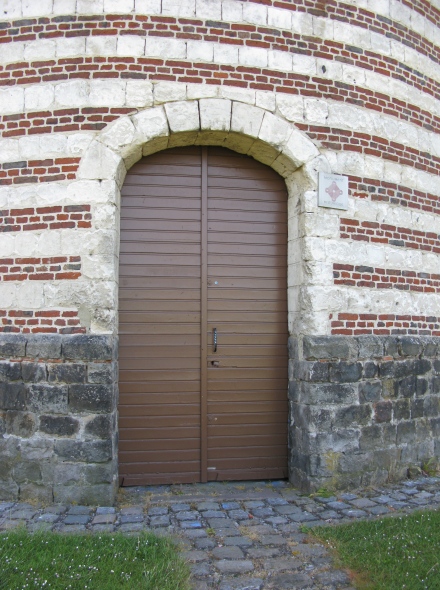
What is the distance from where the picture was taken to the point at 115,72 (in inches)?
191

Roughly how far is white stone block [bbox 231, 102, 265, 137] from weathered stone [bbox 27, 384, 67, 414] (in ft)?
9.36

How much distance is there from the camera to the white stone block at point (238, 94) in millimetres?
4984

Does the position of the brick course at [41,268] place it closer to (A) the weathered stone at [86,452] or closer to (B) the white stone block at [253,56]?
(A) the weathered stone at [86,452]

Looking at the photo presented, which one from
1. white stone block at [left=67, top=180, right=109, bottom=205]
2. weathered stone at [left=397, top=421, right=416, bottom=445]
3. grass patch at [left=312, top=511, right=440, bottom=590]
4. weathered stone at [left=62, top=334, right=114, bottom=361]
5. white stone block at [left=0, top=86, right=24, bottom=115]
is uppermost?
white stone block at [left=0, top=86, right=24, bottom=115]

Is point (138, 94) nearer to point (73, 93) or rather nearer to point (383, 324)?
point (73, 93)

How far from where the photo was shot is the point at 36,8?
4.95 meters

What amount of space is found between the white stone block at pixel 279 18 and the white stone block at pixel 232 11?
295 mm

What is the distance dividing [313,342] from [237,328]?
30.8 inches

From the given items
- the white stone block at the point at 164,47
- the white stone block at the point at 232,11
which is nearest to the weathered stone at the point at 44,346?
the white stone block at the point at 164,47

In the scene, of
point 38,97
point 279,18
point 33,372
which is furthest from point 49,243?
point 279,18

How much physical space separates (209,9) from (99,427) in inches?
158

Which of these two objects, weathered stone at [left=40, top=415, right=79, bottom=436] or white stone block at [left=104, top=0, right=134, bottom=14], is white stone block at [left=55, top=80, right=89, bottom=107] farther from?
weathered stone at [left=40, top=415, right=79, bottom=436]

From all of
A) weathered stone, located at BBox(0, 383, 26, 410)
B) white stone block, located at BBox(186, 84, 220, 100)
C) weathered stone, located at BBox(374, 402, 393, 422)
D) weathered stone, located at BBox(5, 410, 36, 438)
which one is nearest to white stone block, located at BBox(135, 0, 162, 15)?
white stone block, located at BBox(186, 84, 220, 100)

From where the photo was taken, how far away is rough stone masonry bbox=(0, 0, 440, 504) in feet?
15.1
